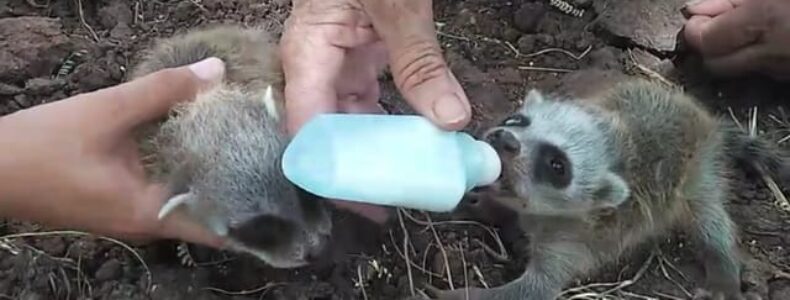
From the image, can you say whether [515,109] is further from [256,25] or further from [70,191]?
[70,191]

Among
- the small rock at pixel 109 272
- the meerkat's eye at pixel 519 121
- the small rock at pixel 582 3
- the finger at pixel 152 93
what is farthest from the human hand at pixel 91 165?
the small rock at pixel 582 3

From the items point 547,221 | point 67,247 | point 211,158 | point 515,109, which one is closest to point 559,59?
point 515,109

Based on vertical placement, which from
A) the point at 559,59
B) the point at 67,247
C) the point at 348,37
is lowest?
the point at 67,247

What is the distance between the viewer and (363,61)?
166 inches

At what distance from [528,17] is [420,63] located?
4.98ft

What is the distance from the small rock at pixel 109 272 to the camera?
4219 mm

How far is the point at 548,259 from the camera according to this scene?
429cm

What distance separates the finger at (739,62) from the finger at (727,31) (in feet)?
0.07

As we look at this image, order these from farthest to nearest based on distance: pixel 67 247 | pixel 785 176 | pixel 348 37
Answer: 1. pixel 785 176
2. pixel 67 247
3. pixel 348 37

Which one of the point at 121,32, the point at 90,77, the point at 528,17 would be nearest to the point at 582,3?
the point at 528,17

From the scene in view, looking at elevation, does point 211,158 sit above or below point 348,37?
below

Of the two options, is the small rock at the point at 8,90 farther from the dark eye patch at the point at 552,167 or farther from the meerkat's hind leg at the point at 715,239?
the meerkat's hind leg at the point at 715,239

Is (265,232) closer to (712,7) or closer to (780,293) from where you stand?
(780,293)

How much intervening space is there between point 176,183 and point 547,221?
4.00 feet
